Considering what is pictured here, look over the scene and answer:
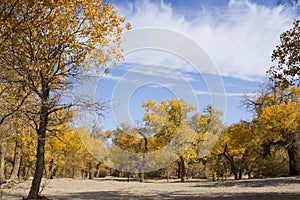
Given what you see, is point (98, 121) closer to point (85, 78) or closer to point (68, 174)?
point (85, 78)

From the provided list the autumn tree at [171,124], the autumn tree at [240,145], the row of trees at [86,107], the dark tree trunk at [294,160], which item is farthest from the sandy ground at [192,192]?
the autumn tree at [171,124]

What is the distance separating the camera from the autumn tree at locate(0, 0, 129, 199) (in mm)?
6223

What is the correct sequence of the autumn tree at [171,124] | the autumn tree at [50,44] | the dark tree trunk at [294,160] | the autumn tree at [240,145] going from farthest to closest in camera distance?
the autumn tree at [171,124]
the autumn tree at [240,145]
the dark tree trunk at [294,160]
the autumn tree at [50,44]

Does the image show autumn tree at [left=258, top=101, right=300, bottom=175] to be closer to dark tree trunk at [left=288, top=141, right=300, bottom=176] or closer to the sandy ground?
dark tree trunk at [left=288, top=141, right=300, bottom=176]

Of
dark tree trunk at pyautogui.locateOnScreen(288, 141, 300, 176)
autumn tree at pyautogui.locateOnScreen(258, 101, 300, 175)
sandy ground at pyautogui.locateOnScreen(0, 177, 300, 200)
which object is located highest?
autumn tree at pyautogui.locateOnScreen(258, 101, 300, 175)

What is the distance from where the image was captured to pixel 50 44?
7711 mm

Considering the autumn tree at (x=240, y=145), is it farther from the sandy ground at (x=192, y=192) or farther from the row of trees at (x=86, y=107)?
the sandy ground at (x=192, y=192)

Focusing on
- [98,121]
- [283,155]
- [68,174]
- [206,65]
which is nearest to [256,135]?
[283,155]

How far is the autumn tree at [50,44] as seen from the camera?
20.4ft

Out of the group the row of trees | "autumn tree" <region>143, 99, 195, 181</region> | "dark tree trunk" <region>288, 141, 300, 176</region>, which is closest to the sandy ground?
the row of trees

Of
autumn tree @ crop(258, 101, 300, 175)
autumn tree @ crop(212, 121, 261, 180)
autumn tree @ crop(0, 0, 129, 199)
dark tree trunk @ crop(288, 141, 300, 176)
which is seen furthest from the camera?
autumn tree @ crop(212, 121, 261, 180)

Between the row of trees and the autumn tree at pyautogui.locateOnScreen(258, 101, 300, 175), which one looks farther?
the autumn tree at pyautogui.locateOnScreen(258, 101, 300, 175)

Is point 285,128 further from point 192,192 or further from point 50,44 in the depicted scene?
point 50,44

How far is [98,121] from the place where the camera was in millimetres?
9906
